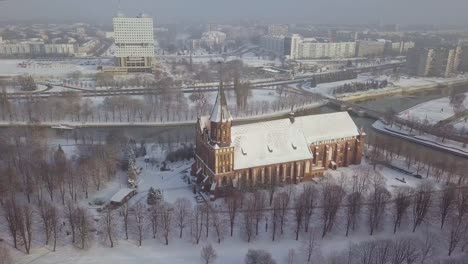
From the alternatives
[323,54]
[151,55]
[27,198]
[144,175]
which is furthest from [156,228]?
[323,54]

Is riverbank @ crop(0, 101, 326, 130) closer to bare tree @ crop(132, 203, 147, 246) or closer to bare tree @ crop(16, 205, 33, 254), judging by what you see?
bare tree @ crop(16, 205, 33, 254)

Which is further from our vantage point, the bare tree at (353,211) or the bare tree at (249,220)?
the bare tree at (353,211)

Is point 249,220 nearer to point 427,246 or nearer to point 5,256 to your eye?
point 427,246

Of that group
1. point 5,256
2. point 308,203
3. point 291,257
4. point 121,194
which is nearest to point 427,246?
point 308,203

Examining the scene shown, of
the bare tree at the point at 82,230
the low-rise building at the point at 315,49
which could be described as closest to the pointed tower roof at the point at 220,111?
the bare tree at the point at 82,230

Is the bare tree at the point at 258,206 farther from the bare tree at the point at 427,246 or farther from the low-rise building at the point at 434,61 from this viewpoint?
the low-rise building at the point at 434,61

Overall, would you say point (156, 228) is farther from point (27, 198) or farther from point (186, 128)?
point (186, 128)
